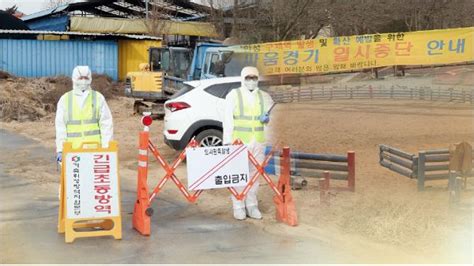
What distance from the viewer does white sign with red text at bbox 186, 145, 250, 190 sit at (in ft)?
22.5

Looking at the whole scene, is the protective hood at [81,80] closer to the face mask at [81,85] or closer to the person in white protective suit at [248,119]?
the face mask at [81,85]

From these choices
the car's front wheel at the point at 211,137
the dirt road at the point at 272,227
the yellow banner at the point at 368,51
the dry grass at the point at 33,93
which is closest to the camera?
the dirt road at the point at 272,227

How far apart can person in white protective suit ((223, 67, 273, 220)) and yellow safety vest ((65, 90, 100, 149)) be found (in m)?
1.49

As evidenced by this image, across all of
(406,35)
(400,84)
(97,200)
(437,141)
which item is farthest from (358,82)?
(97,200)

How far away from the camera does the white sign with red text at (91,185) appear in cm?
619

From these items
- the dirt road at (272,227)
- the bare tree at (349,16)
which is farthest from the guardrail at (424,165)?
the bare tree at (349,16)

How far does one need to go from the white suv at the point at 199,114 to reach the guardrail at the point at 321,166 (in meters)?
1.67

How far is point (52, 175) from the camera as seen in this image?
34.5 feet

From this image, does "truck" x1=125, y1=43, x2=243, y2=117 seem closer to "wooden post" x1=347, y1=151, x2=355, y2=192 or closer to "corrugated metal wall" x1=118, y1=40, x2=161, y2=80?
"corrugated metal wall" x1=118, y1=40, x2=161, y2=80

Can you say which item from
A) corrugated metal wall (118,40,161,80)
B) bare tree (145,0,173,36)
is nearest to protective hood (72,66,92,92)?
corrugated metal wall (118,40,161,80)

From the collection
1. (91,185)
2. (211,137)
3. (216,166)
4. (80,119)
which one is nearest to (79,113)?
(80,119)

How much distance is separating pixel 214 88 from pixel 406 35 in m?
3.32

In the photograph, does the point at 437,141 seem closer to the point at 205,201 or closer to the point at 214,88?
the point at 214,88

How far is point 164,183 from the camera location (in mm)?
6953
